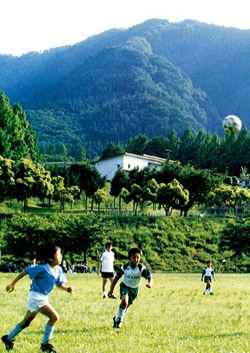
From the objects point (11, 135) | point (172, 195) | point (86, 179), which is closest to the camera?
point (172, 195)

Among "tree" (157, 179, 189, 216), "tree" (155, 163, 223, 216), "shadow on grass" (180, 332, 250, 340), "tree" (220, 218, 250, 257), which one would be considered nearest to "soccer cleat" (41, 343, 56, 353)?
"shadow on grass" (180, 332, 250, 340)

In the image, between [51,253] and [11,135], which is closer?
[51,253]

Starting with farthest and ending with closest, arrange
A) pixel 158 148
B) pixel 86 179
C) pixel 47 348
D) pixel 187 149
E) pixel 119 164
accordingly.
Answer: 1. pixel 158 148
2. pixel 187 149
3. pixel 119 164
4. pixel 86 179
5. pixel 47 348

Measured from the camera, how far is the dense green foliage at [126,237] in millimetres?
51500

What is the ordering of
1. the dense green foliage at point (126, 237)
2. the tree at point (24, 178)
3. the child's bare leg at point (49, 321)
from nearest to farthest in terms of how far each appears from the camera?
the child's bare leg at point (49, 321) < the dense green foliage at point (126, 237) < the tree at point (24, 178)

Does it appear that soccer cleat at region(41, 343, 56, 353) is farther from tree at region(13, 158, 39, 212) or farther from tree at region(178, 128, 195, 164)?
tree at region(178, 128, 195, 164)

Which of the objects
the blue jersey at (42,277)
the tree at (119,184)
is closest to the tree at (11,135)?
the tree at (119,184)

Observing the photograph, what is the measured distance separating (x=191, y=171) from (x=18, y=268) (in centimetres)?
3942

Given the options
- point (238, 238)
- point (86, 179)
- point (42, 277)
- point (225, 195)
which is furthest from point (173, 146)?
point (42, 277)

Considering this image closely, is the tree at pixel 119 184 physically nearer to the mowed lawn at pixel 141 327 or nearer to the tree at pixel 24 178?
the tree at pixel 24 178

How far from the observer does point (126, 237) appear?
60.5 meters

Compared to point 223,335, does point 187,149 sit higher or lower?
higher

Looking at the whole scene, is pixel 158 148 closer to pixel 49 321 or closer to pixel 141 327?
pixel 141 327

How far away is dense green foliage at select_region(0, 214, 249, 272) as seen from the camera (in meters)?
51.5
